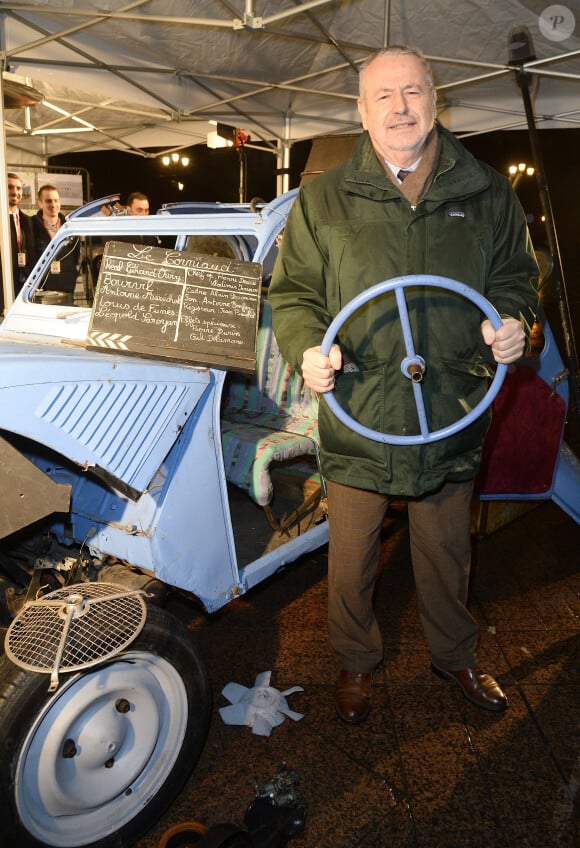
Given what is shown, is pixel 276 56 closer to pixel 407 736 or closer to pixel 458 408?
pixel 458 408

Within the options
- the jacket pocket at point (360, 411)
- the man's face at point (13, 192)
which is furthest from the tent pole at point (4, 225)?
the jacket pocket at point (360, 411)

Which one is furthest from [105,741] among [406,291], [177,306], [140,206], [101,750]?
[140,206]

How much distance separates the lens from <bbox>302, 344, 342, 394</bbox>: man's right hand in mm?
2021

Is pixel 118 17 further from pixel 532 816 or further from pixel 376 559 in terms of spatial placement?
pixel 532 816

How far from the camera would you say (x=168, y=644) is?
78.7 inches

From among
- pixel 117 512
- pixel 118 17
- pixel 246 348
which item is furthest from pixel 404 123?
pixel 118 17

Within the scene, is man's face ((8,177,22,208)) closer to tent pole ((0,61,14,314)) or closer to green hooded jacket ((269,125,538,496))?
tent pole ((0,61,14,314))

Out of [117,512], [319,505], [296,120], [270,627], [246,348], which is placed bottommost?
[270,627]

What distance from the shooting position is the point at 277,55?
7.21 m

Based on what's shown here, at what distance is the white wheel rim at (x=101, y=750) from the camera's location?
5.84 feet

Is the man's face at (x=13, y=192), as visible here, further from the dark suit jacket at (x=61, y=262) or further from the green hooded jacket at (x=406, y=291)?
the green hooded jacket at (x=406, y=291)

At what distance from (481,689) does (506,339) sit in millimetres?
1482

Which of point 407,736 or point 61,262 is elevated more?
point 61,262

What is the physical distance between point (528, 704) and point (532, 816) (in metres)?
0.60
